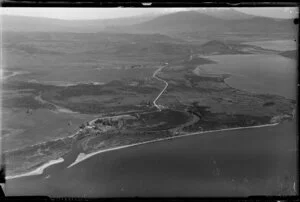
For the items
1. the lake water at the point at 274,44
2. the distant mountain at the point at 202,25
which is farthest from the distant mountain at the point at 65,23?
the lake water at the point at 274,44

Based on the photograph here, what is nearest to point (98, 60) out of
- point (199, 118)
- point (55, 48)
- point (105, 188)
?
point (55, 48)

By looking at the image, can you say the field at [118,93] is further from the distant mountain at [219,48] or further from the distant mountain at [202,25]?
the distant mountain at [202,25]

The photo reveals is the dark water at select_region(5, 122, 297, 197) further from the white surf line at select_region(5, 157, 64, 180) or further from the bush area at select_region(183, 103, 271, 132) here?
the bush area at select_region(183, 103, 271, 132)

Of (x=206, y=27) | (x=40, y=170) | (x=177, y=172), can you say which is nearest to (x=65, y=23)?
(x=40, y=170)

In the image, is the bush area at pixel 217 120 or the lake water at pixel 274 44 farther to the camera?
the lake water at pixel 274 44

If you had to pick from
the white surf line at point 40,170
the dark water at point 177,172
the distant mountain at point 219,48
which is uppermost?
the distant mountain at point 219,48

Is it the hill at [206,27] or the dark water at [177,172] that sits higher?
the hill at [206,27]
